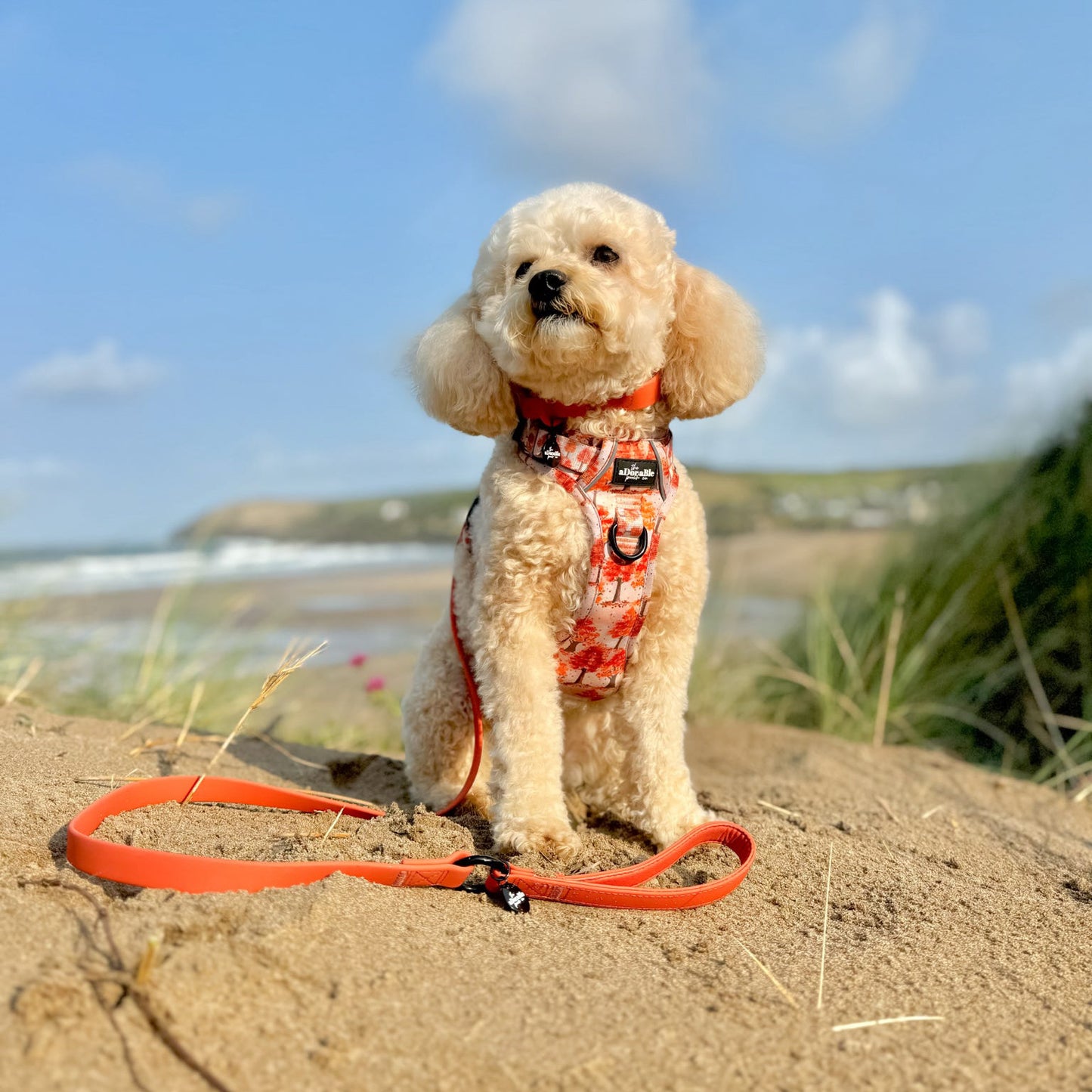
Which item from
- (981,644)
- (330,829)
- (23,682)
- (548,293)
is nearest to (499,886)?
(330,829)

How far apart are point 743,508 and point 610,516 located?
48.9ft

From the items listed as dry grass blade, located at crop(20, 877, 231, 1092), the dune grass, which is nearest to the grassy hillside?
the dune grass

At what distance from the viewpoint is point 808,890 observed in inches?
103

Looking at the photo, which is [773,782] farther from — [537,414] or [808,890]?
[537,414]

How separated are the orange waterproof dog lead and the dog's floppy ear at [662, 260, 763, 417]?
1.23m

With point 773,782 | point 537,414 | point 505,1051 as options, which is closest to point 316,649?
point 537,414

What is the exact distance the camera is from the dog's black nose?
262 cm

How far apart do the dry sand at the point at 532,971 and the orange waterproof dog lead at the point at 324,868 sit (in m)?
0.04

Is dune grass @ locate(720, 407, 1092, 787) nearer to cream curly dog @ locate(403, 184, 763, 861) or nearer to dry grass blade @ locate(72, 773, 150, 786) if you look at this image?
cream curly dog @ locate(403, 184, 763, 861)

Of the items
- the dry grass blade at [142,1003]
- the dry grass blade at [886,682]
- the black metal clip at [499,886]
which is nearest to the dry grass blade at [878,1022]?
the black metal clip at [499,886]

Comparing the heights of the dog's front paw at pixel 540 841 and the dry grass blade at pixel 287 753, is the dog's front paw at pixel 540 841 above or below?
above

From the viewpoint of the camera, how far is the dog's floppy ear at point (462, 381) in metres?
2.89

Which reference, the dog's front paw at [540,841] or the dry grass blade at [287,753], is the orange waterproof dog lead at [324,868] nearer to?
the dog's front paw at [540,841]

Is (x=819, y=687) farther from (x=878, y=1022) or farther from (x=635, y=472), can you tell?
(x=878, y=1022)
